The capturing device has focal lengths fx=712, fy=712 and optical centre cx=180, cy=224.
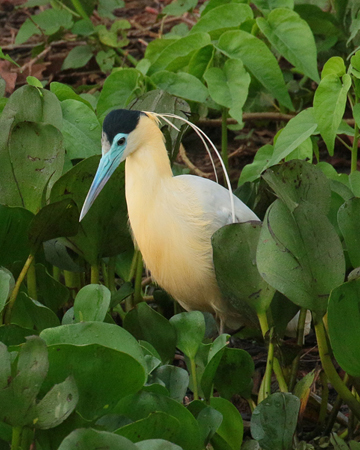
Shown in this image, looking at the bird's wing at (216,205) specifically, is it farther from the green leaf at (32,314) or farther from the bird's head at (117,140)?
the green leaf at (32,314)

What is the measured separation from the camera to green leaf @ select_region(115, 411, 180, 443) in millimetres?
1237

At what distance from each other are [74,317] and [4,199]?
0.40 metres

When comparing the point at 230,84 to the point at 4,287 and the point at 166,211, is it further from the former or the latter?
the point at 4,287

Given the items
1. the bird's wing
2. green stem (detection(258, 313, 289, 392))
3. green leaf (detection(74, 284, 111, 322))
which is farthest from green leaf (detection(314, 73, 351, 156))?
green leaf (detection(74, 284, 111, 322))

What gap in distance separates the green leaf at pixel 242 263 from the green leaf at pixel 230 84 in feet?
2.62

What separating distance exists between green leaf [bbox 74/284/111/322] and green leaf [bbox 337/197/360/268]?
0.54m

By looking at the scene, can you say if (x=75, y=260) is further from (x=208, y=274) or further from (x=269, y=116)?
(x=269, y=116)

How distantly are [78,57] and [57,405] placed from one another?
2732 mm

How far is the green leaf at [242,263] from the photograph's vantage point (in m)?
1.57

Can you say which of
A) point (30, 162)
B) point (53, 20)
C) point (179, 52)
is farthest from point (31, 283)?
point (53, 20)

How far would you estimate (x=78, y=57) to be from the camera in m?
3.63

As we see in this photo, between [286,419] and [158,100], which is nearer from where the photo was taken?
[286,419]

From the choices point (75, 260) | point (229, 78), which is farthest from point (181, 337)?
point (229, 78)

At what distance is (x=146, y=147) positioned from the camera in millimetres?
2043
